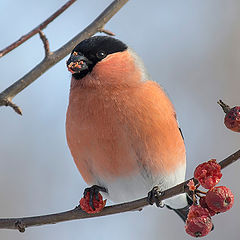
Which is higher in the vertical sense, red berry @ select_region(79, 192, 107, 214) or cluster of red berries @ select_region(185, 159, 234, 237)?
red berry @ select_region(79, 192, 107, 214)

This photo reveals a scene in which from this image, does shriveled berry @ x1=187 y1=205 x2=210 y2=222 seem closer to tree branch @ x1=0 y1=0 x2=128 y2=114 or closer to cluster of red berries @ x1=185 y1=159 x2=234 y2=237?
cluster of red berries @ x1=185 y1=159 x2=234 y2=237

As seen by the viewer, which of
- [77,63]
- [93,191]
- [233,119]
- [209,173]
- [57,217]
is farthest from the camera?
[77,63]

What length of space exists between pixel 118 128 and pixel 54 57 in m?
0.46

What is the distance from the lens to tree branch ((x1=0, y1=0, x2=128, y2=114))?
2254 mm

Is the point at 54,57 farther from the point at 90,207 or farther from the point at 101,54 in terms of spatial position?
the point at 90,207

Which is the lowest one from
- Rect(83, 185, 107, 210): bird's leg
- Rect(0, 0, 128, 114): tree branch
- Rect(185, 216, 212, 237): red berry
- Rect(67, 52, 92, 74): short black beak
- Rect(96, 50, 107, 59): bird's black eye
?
Rect(185, 216, 212, 237): red berry

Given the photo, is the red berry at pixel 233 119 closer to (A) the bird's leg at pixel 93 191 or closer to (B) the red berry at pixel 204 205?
(B) the red berry at pixel 204 205

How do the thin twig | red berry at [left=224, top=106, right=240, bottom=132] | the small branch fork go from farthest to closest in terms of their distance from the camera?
the thin twig, the small branch fork, red berry at [left=224, top=106, right=240, bottom=132]

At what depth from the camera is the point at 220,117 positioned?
468 cm

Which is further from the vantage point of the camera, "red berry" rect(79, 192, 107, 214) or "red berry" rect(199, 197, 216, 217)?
"red berry" rect(79, 192, 107, 214)

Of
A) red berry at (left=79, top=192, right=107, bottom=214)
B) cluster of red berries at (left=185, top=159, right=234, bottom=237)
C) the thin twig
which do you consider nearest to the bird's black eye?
the thin twig

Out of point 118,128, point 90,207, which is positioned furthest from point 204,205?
point 118,128

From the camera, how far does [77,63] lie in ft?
8.43

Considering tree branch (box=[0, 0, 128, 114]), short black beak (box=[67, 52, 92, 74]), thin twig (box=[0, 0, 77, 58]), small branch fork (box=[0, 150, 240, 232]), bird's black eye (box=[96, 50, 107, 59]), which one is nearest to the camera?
small branch fork (box=[0, 150, 240, 232])
